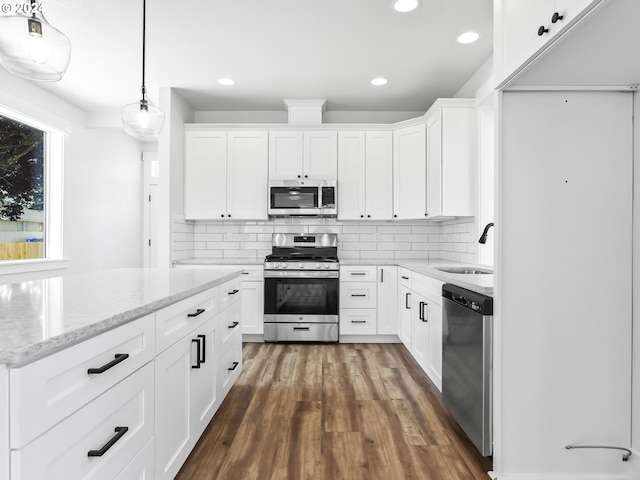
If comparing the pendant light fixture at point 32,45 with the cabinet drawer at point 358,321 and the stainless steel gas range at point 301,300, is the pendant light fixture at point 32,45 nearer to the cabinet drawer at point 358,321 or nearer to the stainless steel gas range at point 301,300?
the stainless steel gas range at point 301,300

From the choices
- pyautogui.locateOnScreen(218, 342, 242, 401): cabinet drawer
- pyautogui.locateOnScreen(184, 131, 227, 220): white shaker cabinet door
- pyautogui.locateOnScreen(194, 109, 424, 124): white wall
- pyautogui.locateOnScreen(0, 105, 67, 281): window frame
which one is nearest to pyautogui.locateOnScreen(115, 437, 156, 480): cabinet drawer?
pyautogui.locateOnScreen(218, 342, 242, 401): cabinet drawer

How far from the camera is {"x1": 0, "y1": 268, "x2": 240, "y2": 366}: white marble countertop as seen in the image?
83 centimetres

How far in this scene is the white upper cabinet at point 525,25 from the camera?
1216mm

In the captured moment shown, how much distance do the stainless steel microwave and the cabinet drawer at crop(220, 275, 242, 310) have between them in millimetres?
1585

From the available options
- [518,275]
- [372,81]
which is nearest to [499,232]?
[518,275]

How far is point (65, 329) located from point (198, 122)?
4.15 metres

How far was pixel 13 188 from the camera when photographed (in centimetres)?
373

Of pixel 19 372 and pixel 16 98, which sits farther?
pixel 16 98

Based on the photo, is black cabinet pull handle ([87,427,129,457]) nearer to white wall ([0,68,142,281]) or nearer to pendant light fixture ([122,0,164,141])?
pendant light fixture ([122,0,164,141])

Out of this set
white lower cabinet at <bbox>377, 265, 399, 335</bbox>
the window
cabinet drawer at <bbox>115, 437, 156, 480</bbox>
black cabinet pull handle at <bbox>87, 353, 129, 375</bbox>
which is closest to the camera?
black cabinet pull handle at <bbox>87, 353, 129, 375</bbox>

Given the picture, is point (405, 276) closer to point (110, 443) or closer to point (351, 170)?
point (351, 170)

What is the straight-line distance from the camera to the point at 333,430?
213 cm

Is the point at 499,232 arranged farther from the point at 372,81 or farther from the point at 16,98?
the point at 16,98

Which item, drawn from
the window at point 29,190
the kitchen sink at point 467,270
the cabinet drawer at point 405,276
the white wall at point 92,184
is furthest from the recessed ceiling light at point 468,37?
the window at point 29,190
